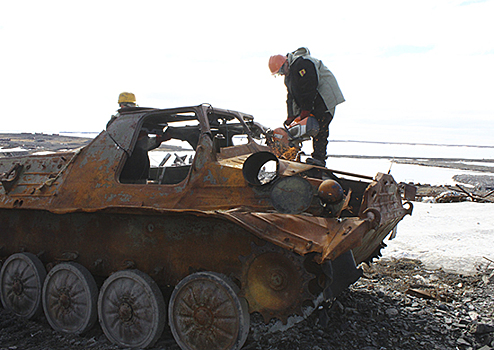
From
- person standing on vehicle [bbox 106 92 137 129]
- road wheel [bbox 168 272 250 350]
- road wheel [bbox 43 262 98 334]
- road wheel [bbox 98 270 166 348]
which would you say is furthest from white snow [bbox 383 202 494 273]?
person standing on vehicle [bbox 106 92 137 129]

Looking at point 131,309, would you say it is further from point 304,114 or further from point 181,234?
point 304,114

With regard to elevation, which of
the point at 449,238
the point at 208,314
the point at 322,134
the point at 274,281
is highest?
the point at 322,134

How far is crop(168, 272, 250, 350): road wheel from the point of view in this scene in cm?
352

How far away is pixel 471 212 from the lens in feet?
33.5

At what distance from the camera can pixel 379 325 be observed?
448 centimetres

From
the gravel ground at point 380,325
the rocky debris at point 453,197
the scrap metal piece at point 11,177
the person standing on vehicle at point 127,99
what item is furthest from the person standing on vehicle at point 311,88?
the rocky debris at point 453,197

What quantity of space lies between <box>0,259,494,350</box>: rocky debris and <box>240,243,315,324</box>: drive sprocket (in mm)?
286

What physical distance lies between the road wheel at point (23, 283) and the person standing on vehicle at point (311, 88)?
3992 mm

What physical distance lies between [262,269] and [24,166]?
383 cm

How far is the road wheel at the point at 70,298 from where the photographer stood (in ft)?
14.5

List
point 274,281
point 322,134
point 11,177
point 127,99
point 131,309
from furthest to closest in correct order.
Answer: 1. point 127,99
2. point 322,134
3. point 11,177
4. point 131,309
5. point 274,281

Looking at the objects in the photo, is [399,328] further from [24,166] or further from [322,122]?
[24,166]

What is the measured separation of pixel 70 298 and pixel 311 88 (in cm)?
410

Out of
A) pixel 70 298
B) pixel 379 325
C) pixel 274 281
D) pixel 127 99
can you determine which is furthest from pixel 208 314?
pixel 127 99
